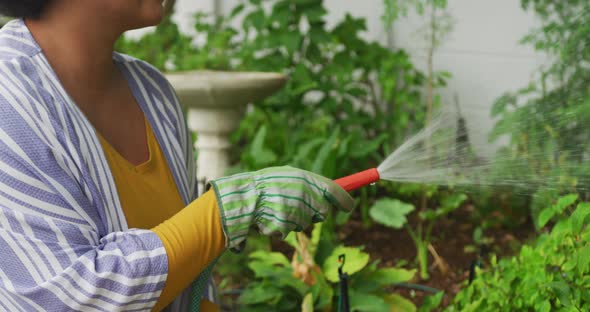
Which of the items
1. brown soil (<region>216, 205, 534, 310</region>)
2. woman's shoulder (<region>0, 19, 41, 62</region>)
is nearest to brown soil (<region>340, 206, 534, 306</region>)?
brown soil (<region>216, 205, 534, 310</region>)

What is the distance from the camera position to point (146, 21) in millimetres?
1776

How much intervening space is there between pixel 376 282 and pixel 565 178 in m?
0.81

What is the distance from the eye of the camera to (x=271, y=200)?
1659 mm

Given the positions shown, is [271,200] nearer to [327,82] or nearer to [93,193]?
[93,193]

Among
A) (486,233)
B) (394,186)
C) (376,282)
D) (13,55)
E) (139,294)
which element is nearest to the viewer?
(139,294)

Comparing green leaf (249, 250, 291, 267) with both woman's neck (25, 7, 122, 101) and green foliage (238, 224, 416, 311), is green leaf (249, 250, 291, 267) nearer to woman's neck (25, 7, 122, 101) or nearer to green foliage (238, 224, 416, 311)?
green foliage (238, 224, 416, 311)

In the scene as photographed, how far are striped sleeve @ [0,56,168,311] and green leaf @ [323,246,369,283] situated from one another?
1324 mm

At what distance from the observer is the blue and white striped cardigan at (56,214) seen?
1519mm

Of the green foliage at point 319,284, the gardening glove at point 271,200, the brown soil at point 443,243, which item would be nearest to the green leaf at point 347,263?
the green foliage at point 319,284

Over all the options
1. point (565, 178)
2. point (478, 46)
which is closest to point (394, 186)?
point (478, 46)

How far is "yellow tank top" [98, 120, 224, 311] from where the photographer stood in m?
1.62

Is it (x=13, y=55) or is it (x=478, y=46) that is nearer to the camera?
(x=13, y=55)

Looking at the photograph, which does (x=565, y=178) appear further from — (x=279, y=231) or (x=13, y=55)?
(x=13, y=55)

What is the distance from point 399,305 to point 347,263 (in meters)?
0.24
